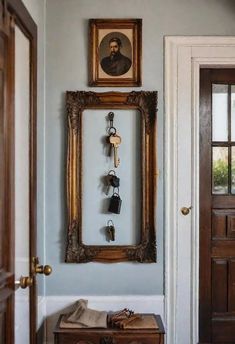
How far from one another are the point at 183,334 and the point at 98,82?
1634 mm

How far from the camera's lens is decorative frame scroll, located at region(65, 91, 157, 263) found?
8.33 feet

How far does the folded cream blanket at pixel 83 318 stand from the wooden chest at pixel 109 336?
0.14 feet

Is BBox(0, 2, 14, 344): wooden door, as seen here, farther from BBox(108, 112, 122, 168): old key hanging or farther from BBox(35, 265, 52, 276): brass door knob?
BBox(108, 112, 122, 168): old key hanging

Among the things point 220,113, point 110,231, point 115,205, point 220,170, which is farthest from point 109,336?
point 220,113

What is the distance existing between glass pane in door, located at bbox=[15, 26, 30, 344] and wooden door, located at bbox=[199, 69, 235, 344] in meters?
1.19

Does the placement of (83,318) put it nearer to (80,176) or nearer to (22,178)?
(80,176)

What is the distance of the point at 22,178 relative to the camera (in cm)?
188

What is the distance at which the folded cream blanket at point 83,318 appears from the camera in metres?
2.29

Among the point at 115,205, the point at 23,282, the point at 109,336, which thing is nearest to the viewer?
the point at 23,282

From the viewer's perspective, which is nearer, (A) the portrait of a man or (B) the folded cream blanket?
(B) the folded cream blanket

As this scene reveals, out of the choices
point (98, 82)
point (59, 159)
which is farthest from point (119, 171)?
point (98, 82)

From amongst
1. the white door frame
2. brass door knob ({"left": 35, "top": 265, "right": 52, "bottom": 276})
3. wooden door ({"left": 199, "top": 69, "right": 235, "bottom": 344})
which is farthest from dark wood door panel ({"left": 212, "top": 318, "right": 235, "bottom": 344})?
brass door knob ({"left": 35, "top": 265, "right": 52, "bottom": 276})

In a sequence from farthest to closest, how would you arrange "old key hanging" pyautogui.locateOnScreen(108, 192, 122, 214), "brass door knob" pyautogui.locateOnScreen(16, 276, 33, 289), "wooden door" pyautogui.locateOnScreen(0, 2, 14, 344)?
"old key hanging" pyautogui.locateOnScreen(108, 192, 122, 214) < "brass door knob" pyautogui.locateOnScreen(16, 276, 33, 289) < "wooden door" pyautogui.locateOnScreen(0, 2, 14, 344)

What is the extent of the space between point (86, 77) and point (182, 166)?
80cm
